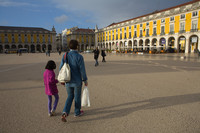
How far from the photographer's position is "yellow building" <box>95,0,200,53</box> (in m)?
31.0

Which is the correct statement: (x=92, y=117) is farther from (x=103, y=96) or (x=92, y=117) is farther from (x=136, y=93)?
(x=136, y=93)

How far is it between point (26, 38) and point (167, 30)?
65678 mm

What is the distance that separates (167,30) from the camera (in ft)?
119

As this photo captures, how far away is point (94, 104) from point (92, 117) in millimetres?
691

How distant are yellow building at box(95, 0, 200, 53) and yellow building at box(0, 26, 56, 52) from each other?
39.5m

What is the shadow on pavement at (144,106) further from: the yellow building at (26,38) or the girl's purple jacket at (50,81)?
the yellow building at (26,38)

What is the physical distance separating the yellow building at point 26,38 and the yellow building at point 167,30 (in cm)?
3955

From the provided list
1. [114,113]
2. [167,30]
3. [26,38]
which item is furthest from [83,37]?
[114,113]

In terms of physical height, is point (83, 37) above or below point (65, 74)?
above

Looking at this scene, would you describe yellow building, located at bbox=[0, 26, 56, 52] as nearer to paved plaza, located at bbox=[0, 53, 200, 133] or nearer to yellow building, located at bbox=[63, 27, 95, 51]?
yellow building, located at bbox=[63, 27, 95, 51]

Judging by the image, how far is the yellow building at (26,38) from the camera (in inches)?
2667

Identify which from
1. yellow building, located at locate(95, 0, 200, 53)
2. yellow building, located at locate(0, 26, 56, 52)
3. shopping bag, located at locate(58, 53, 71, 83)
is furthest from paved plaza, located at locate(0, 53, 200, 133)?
yellow building, located at locate(0, 26, 56, 52)

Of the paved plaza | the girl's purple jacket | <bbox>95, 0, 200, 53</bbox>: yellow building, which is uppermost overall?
<bbox>95, 0, 200, 53</bbox>: yellow building

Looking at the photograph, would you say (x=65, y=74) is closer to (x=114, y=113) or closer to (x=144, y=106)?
(x=114, y=113)
